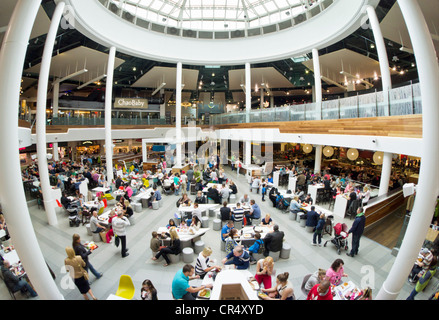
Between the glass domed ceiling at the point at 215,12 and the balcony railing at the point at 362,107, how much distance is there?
7.74 meters

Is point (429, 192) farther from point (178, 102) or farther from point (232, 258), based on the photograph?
point (178, 102)

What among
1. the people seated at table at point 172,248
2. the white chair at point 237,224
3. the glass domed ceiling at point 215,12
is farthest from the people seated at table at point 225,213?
the glass domed ceiling at point 215,12

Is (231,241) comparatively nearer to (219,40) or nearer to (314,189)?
(314,189)

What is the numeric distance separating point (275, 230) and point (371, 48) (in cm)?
1513

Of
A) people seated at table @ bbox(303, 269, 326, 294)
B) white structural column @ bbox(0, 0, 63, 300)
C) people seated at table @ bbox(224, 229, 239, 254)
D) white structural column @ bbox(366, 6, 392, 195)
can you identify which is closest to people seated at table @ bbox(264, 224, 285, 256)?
people seated at table @ bbox(224, 229, 239, 254)

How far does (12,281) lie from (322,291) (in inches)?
258

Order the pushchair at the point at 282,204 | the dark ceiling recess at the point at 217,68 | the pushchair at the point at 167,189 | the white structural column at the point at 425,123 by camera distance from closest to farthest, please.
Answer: the white structural column at the point at 425,123 → the pushchair at the point at 282,204 → the dark ceiling recess at the point at 217,68 → the pushchair at the point at 167,189

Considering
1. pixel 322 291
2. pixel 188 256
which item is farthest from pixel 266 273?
pixel 188 256

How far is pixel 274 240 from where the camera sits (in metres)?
6.30

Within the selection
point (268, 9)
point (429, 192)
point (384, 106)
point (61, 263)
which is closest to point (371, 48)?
point (268, 9)

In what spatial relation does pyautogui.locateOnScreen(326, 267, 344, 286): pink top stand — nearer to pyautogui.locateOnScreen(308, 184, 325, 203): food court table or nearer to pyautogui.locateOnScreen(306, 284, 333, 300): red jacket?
pyautogui.locateOnScreen(306, 284, 333, 300): red jacket

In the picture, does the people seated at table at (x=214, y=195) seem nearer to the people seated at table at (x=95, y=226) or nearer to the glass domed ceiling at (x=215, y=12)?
the people seated at table at (x=95, y=226)

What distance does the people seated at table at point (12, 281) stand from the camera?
4805 mm

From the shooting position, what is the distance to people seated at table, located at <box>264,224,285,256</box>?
20.7 feet
